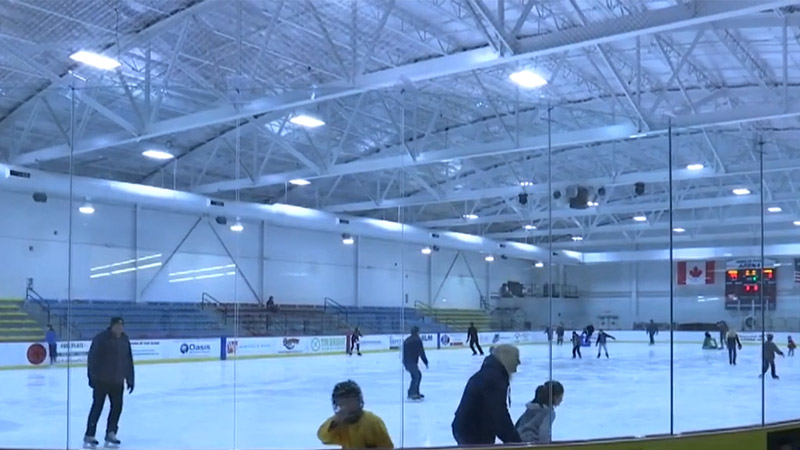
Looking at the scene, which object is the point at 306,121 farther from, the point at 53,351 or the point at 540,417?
the point at 540,417

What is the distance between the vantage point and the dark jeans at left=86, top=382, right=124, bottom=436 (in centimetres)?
761

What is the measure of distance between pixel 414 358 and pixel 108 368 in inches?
133

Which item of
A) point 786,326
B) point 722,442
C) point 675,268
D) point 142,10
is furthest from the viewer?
point 142,10

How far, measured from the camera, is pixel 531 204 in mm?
8586

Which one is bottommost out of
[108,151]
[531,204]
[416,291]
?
[416,291]

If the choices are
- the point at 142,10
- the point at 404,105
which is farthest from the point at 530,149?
the point at 142,10

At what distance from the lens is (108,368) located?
24.6 ft

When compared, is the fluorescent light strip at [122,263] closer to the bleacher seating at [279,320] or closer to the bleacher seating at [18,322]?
the bleacher seating at [18,322]

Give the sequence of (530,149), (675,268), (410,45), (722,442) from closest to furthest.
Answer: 1. (722,442)
2. (675,268)
3. (530,149)
4. (410,45)

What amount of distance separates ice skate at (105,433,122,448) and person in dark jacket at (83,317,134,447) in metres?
0.27

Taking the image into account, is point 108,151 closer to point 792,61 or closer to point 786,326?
point 786,326

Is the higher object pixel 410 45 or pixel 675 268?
pixel 410 45

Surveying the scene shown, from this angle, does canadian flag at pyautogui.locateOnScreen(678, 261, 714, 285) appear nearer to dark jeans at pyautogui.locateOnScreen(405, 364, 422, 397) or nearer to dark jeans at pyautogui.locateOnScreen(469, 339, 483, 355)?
dark jeans at pyautogui.locateOnScreen(469, 339, 483, 355)

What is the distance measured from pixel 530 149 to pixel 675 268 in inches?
85.4
